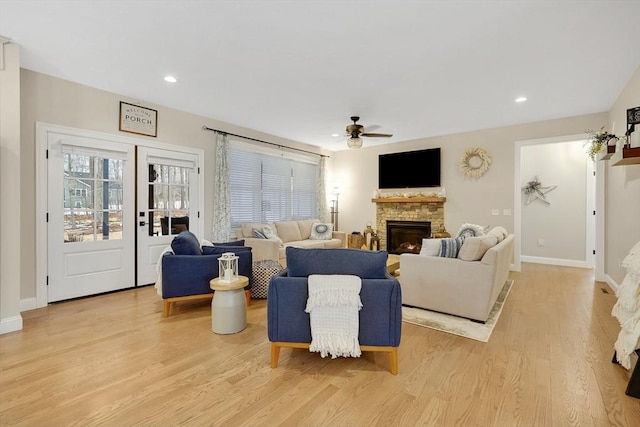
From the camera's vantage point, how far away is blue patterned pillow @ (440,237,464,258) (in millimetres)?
3338

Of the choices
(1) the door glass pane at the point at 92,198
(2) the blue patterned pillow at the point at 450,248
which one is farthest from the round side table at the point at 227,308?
(1) the door glass pane at the point at 92,198

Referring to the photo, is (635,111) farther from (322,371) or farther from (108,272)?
(108,272)

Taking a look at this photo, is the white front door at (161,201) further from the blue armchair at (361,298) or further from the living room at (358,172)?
the blue armchair at (361,298)

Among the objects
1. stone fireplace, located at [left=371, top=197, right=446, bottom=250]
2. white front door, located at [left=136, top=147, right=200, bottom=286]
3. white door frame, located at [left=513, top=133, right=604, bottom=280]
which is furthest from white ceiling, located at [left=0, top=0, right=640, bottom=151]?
stone fireplace, located at [left=371, top=197, right=446, bottom=250]

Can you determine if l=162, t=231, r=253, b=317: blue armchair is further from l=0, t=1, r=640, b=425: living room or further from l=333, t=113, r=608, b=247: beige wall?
l=333, t=113, r=608, b=247: beige wall

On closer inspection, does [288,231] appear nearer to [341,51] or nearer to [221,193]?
[221,193]

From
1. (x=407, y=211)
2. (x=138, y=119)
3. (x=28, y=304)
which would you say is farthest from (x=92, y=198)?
(x=407, y=211)

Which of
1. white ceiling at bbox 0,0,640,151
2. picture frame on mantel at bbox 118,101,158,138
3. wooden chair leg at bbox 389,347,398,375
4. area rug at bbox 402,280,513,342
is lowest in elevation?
area rug at bbox 402,280,513,342

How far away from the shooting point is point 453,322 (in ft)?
10.2

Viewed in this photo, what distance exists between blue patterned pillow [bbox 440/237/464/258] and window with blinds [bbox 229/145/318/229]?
3.76 meters

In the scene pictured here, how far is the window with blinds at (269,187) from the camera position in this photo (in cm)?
575

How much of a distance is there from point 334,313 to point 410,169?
5.15 meters

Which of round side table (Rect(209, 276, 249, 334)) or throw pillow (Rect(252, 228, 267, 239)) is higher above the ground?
throw pillow (Rect(252, 228, 267, 239))

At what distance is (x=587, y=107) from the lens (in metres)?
4.55
